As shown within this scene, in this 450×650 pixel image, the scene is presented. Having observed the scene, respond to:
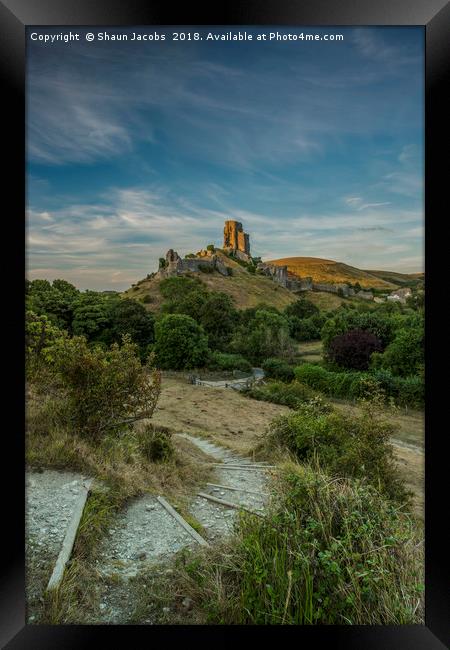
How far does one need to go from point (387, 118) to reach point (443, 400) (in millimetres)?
1635

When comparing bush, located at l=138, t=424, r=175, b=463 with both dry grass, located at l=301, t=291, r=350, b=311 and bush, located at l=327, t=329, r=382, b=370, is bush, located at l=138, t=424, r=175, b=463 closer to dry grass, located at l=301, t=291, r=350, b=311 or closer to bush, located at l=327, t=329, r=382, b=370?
bush, located at l=327, t=329, r=382, b=370

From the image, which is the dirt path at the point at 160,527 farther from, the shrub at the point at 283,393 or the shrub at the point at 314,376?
the shrub at the point at 314,376

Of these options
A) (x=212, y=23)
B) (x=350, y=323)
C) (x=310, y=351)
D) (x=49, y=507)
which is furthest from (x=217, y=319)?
(x=212, y=23)

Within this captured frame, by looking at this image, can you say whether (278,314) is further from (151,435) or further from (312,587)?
(312,587)

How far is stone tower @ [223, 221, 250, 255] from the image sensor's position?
2.28 m

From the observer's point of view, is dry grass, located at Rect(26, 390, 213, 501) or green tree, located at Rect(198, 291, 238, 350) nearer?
dry grass, located at Rect(26, 390, 213, 501)

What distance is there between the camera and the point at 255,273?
2.45 meters

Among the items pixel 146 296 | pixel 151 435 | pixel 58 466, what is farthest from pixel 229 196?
pixel 58 466

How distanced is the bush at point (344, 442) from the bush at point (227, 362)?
420 millimetres

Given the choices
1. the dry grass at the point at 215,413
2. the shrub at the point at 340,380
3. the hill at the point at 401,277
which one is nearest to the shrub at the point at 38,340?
the dry grass at the point at 215,413

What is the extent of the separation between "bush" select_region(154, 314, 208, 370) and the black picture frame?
2.72 ft

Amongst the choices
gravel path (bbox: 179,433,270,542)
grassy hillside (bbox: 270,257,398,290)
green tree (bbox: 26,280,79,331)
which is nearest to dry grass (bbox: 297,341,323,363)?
grassy hillside (bbox: 270,257,398,290)

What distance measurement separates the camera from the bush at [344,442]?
217 cm

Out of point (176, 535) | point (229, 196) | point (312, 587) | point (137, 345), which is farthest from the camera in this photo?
point (137, 345)
